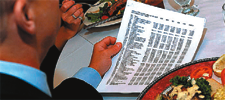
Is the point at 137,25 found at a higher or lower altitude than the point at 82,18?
higher

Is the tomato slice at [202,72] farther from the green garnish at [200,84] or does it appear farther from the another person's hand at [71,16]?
the another person's hand at [71,16]

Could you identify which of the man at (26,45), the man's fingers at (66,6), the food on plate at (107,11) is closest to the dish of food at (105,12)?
the food on plate at (107,11)

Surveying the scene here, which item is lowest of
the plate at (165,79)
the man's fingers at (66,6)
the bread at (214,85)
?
the man's fingers at (66,6)

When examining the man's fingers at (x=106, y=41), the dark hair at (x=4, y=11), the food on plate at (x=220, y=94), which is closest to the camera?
the dark hair at (x=4, y=11)

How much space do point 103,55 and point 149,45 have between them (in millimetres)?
177

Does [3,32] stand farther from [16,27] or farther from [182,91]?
[182,91]

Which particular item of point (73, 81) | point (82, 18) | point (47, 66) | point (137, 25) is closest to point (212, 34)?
point (137, 25)

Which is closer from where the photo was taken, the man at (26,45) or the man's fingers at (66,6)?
the man at (26,45)

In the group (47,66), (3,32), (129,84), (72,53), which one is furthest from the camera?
(47,66)

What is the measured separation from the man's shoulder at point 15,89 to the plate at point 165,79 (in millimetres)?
284

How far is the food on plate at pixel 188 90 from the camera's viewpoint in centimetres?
58

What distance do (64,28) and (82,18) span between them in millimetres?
108

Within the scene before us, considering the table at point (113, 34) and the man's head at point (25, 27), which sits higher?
the man's head at point (25, 27)

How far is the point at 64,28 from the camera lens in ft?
3.83
